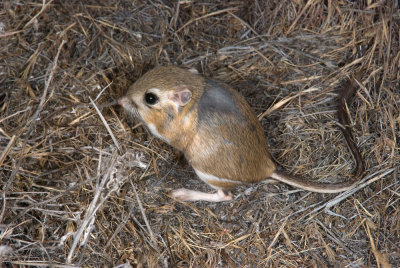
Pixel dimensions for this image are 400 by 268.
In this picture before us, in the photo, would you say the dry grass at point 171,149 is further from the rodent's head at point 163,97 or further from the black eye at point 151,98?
the black eye at point 151,98

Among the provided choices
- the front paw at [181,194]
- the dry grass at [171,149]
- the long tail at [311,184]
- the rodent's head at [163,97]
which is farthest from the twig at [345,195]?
the rodent's head at [163,97]

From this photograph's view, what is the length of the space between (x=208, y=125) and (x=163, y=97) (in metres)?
0.44

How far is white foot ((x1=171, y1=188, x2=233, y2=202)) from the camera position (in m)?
3.38

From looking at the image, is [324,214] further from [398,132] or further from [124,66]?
[124,66]

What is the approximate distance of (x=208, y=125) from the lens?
122 inches

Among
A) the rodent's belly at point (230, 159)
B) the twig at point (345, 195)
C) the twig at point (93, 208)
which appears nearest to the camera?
the twig at point (93, 208)

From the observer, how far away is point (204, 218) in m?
3.37

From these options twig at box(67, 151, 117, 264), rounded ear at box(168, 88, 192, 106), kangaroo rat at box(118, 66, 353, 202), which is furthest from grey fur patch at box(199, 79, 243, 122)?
twig at box(67, 151, 117, 264)

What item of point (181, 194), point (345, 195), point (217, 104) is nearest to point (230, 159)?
point (217, 104)

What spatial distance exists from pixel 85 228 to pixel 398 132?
2862 millimetres

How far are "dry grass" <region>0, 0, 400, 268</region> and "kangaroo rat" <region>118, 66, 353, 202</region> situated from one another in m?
0.29

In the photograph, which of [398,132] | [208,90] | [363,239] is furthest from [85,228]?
[398,132]

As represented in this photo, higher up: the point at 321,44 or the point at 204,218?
the point at 321,44

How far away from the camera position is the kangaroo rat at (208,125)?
3.08 metres
